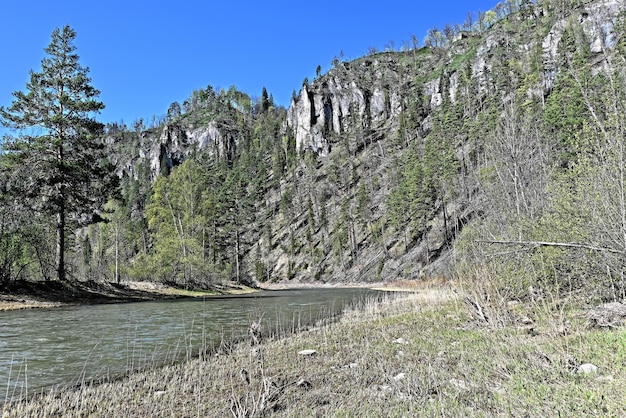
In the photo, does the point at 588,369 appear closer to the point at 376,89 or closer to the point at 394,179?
the point at 394,179

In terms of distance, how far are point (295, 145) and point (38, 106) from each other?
10835cm

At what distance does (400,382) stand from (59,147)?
27.5 metres

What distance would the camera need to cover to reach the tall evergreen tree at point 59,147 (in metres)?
24.0

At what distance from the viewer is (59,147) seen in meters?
25.8

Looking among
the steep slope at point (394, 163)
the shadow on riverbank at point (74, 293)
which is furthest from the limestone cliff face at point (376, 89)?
the shadow on riverbank at point (74, 293)

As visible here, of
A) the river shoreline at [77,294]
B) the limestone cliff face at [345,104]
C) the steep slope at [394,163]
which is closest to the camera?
the steep slope at [394,163]

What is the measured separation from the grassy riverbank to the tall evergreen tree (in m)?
21.3

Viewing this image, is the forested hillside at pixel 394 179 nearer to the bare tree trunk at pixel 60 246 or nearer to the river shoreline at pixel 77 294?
the bare tree trunk at pixel 60 246

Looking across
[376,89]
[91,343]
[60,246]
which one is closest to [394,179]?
[376,89]

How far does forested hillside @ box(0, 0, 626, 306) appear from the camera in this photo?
396 inches

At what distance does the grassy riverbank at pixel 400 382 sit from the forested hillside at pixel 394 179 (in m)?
1.70

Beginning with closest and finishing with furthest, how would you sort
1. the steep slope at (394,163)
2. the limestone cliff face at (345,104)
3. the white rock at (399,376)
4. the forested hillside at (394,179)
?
the white rock at (399,376) < the forested hillside at (394,179) < the steep slope at (394,163) < the limestone cliff face at (345,104)

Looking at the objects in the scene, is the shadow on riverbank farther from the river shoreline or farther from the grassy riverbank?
the grassy riverbank

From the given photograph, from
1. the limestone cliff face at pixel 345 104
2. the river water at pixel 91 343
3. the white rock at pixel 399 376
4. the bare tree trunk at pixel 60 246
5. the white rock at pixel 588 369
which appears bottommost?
the river water at pixel 91 343
